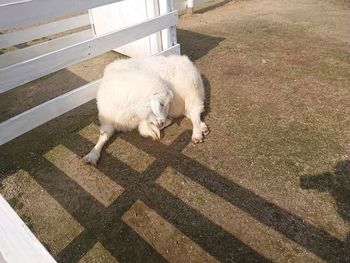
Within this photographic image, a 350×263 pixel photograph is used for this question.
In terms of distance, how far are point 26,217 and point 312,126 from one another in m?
3.57

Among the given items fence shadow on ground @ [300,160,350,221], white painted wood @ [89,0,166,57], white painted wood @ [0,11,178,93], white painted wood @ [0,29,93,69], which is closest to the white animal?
white painted wood @ [0,11,178,93]

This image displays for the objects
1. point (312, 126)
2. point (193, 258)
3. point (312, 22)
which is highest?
point (312, 22)

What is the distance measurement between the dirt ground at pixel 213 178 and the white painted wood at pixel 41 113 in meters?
0.40

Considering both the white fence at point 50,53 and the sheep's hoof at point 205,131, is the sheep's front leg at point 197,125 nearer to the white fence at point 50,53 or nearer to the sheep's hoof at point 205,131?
the sheep's hoof at point 205,131

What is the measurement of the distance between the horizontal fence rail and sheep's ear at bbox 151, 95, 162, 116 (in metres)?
1.28

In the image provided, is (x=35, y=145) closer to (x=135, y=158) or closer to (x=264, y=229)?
(x=135, y=158)

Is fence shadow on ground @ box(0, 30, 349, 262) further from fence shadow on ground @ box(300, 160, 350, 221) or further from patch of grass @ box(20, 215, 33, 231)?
fence shadow on ground @ box(300, 160, 350, 221)

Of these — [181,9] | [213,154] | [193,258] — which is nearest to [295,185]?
[213,154]

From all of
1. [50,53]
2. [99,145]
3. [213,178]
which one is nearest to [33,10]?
[50,53]

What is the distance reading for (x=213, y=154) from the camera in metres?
3.63

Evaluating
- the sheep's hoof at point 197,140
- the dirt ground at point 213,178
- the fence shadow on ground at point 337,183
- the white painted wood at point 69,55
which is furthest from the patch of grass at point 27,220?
the fence shadow on ground at point 337,183

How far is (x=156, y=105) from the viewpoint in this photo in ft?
10.8

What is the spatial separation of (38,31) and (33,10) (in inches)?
119

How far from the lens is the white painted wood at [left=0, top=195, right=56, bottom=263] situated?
51.2 inches
